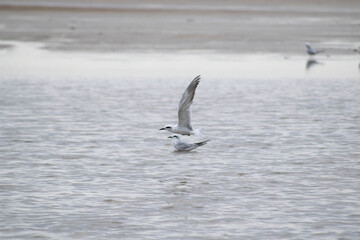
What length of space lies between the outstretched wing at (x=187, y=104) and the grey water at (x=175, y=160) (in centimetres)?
65

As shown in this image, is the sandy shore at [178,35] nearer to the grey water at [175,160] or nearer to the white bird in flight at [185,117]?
the grey water at [175,160]

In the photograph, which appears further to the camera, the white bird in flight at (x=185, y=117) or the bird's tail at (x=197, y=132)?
the bird's tail at (x=197, y=132)

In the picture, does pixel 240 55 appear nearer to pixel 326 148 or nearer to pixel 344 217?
pixel 326 148

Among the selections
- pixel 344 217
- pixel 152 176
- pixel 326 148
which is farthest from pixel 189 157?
pixel 344 217

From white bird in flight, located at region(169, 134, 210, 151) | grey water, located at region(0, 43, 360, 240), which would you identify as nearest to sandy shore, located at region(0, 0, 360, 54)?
grey water, located at region(0, 43, 360, 240)

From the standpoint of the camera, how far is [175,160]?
1323cm

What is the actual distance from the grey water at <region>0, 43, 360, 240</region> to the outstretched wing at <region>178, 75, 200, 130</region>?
2.12 ft

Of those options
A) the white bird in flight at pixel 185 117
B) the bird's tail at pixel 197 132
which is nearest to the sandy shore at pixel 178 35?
the white bird in flight at pixel 185 117

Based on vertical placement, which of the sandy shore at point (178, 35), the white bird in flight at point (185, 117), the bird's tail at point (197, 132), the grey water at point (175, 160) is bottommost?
the grey water at point (175, 160)

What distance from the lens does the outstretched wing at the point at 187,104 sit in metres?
12.8

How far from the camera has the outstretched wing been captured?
12812 millimetres

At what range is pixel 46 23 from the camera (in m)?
55.5

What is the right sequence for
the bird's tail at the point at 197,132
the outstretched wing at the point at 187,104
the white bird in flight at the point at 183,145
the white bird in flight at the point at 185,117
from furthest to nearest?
1. the white bird in flight at the point at 183,145
2. the bird's tail at the point at 197,132
3. the white bird in flight at the point at 185,117
4. the outstretched wing at the point at 187,104

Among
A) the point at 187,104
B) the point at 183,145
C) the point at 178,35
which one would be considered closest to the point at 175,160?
the point at 183,145
